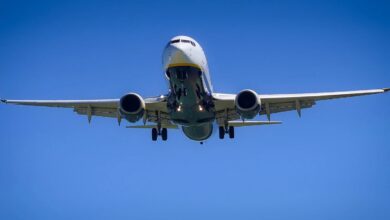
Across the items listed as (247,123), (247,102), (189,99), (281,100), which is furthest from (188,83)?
(247,123)

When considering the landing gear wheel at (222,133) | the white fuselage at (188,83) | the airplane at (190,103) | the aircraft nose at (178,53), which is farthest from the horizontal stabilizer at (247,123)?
the aircraft nose at (178,53)

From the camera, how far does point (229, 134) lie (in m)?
35.2

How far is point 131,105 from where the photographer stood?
95.2 ft

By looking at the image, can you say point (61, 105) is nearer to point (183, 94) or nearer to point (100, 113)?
point (100, 113)

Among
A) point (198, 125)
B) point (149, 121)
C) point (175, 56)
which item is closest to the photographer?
point (175, 56)

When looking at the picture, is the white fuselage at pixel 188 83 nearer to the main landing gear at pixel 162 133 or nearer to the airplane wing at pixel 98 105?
the airplane wing at pixel 98 105

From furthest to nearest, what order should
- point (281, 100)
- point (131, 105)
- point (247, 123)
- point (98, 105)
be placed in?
point (247, 123) < point (98, 105) < point (281, 100) < point (131, 105)

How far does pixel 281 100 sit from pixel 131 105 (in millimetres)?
8748

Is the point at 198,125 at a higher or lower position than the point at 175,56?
lower

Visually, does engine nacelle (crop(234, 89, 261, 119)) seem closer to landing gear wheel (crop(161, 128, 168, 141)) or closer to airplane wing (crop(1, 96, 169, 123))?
airplane wing (crop(1, 96, 169, 123))

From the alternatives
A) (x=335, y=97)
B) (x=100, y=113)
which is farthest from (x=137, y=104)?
(x=335, y=97)

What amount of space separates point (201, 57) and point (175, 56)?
7.72 ft

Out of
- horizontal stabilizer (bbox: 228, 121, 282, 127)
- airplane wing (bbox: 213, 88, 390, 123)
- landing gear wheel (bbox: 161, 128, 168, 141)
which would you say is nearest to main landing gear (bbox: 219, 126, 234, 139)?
horizontal stabilizer (bbox: 228, 121, 282, 127)

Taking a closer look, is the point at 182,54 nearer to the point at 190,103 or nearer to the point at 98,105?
the point at 190,103
